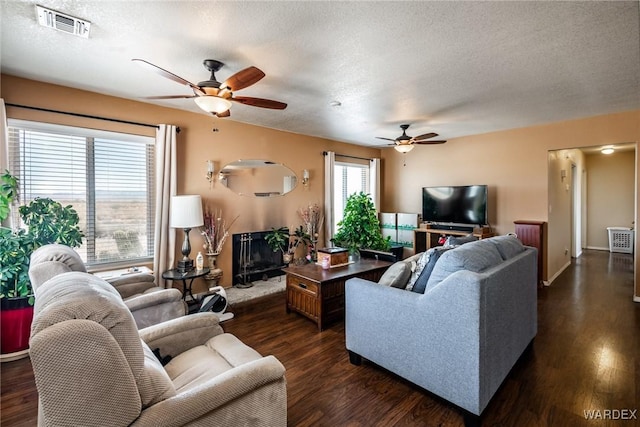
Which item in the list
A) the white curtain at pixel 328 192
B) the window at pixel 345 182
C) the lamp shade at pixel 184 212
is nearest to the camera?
the lamp shade at pixel 184 212

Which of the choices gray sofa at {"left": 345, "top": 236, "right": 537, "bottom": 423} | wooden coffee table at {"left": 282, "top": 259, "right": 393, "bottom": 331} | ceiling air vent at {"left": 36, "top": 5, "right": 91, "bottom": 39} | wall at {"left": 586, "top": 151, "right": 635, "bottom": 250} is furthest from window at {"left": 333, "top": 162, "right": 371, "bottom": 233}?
wall at {"left": 586, "top": 151, "right": 635, "bottom": 250}

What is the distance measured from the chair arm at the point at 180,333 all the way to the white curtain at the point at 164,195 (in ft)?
6.67

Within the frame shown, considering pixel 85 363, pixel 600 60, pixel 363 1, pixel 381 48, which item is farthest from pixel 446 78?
pixel 85 363

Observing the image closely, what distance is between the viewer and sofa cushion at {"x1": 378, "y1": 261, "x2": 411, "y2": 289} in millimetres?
2227

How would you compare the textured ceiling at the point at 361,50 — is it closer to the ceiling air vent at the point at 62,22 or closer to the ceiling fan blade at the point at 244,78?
the ceiling air vent at the point at 62,22

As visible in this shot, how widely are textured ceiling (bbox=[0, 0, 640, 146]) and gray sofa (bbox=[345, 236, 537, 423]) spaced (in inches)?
61.0

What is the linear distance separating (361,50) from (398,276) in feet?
5.97

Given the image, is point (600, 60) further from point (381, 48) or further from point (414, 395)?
point (414, 395)

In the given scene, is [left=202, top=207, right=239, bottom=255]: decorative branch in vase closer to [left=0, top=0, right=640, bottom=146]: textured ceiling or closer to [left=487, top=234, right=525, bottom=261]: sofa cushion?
[left=0, top=0, right=640, bottom=146]: textured ceiling

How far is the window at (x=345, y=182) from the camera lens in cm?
603

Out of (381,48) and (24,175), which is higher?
(381,48)

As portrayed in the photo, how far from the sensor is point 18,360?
252 cm

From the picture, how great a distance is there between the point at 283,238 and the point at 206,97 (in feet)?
8.93

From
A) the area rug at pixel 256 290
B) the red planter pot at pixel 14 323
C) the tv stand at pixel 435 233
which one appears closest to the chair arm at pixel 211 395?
the red planter pot at pixel 14 323
